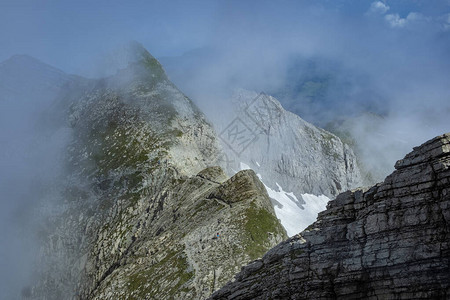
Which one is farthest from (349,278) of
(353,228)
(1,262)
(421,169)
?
(1,262)

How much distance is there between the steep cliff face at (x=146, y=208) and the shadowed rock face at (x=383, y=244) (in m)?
30.9

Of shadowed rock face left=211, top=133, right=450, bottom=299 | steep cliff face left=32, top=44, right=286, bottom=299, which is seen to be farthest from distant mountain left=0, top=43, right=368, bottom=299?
shadowed rock face left=211, top=133, right=450, bottom=299

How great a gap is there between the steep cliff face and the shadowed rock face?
3088cm

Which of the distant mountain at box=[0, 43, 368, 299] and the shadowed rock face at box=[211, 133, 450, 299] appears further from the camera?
the distant mountain at box=[0, 43, 368, 299]

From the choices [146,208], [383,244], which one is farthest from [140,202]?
[383,244]

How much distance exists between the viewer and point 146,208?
88000 millimetres

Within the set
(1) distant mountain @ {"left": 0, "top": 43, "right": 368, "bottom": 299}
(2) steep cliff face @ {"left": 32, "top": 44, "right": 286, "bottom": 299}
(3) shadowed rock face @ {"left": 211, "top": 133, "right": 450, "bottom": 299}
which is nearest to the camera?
(3) shadowed rock face @ {"left": 211, "top": 133, "right": 450, "bottom": 299}

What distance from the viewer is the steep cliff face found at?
62188mm

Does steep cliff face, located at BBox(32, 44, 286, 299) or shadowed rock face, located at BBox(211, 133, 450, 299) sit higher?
steep cliff face, located at BBox(32, 44, 286, 299)

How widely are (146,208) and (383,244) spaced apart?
240 feet

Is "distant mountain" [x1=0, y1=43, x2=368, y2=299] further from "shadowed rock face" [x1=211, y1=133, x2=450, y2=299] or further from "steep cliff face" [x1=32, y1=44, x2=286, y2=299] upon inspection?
"shadowed rock face" [x1=211, y1=133, x2=450, y2=299]

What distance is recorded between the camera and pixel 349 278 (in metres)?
23.0

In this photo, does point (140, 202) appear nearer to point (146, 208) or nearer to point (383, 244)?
point (146, 208)

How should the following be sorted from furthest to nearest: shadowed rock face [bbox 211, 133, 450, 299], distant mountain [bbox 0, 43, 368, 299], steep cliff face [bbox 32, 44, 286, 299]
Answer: distant mountain [bbox 0, 43, 368, 299] → steep cliff face [bbox 32, 44, 286, 299] → shadowed rock face [bbox 211, 133, 450, 299]
